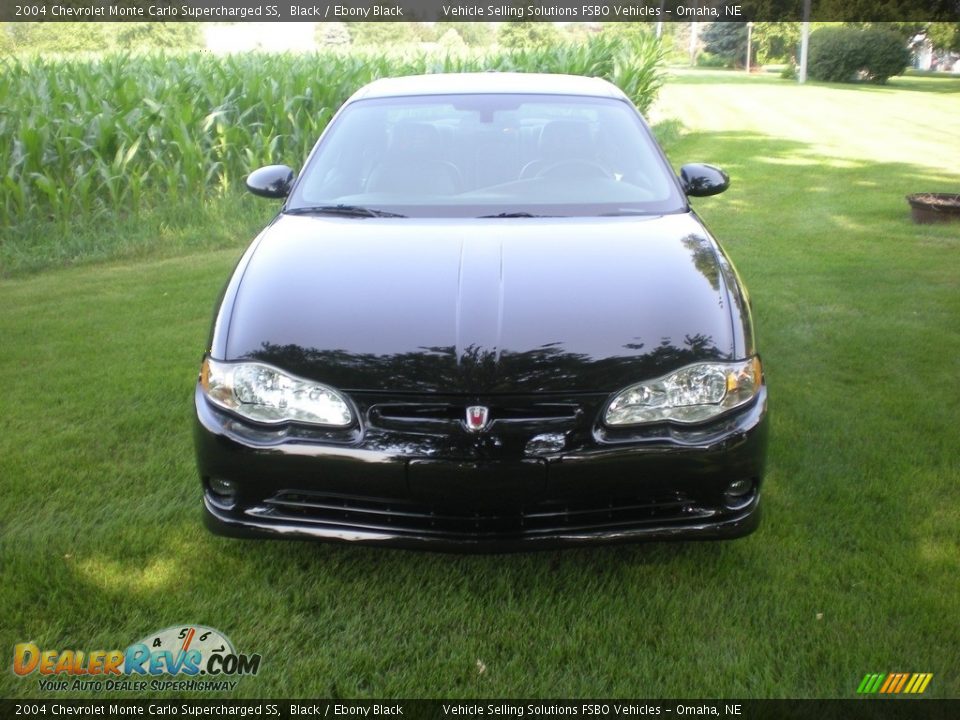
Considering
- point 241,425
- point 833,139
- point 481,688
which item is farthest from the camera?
point 833,139

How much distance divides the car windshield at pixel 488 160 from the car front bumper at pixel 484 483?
128 cm

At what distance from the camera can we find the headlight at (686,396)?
2488 millimetres

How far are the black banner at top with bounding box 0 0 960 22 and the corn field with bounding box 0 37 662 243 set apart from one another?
3709mm

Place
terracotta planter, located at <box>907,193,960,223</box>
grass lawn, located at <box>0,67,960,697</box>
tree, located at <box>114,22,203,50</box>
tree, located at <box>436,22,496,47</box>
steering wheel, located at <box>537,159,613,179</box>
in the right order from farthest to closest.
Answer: tree, located at <box>436,22,496,47</box> < tree, located at <box>114,22,203,50</box> < terracotta planter, located at <box>907,193,960,223</box> < steering wheel, located at <box>537,159,613,179</box> < grass lawn, located at <box>0,67,960,697</box>

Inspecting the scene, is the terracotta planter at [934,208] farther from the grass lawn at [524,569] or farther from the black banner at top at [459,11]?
the black banner at top at [459,11]

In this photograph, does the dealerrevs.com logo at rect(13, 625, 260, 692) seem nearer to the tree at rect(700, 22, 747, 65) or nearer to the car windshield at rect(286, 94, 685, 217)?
the car windshield at rect(286, 94, 685, 217)

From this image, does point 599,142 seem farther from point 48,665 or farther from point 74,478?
point 48,665

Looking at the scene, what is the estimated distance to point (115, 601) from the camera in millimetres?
2699

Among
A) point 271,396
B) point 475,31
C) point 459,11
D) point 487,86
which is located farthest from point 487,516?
point 475,31

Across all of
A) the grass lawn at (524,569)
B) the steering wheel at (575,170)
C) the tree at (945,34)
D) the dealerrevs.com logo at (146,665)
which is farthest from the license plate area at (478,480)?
the tree at (945,34)

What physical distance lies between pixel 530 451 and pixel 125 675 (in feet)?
4.21

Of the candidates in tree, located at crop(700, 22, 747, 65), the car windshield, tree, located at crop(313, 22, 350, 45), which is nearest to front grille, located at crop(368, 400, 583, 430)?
the car windshield

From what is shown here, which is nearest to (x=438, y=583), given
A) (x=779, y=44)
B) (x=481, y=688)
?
(x=481, y=688)

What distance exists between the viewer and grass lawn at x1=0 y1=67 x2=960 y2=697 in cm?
243
